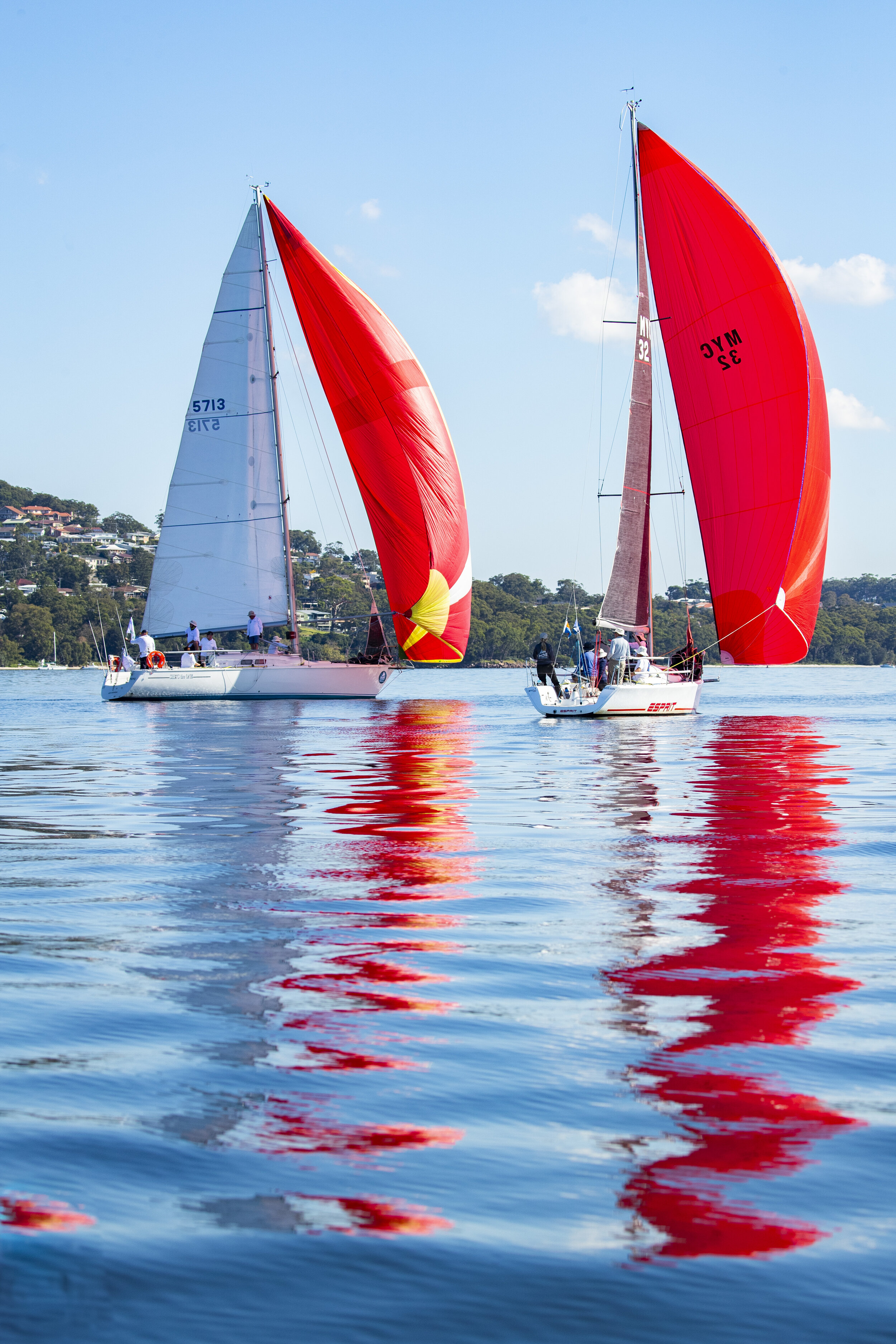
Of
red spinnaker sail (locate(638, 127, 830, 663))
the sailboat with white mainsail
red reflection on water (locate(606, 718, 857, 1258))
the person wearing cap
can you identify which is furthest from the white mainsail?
red reflection on water (locate(606, 718, 857, 1258))

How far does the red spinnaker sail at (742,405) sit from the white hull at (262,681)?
911cm

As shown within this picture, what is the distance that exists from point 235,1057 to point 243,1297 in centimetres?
148

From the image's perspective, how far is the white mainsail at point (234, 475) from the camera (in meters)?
32.8

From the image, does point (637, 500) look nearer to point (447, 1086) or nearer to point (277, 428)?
point (277, 428)

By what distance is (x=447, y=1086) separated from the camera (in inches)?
151

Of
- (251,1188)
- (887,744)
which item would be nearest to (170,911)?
(251,1188)

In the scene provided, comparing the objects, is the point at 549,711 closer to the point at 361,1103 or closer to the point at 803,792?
the point at 803,792

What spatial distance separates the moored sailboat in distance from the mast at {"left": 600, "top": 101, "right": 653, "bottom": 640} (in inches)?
1.0

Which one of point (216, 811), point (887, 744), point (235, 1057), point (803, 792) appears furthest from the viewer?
point (887, 744)

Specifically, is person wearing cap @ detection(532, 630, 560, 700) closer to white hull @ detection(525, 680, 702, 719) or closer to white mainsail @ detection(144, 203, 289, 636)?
white hull @ detection(525, 680, 702, 719)

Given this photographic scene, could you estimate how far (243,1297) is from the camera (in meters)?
2.61

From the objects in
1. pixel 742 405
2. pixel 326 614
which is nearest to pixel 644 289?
pixel 742 405

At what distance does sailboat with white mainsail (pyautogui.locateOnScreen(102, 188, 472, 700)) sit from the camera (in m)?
31.0

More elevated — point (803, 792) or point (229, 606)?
point (229, 606)
